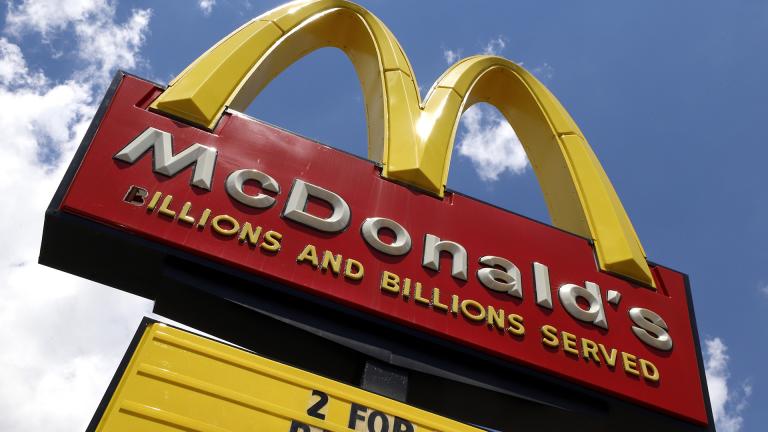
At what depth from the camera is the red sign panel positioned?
436 cm

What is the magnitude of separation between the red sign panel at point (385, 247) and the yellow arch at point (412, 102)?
0.27 metres

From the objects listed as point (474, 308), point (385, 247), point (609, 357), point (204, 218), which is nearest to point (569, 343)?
point (609, 357)

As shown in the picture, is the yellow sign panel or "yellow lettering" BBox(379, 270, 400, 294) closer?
the yellow sign panel

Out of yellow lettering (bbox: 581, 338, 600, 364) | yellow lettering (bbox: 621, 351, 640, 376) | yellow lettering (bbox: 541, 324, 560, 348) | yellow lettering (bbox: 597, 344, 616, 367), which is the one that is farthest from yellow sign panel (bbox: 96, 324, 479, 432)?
yellow lettering (bbox: 621, 351, 640, 376)

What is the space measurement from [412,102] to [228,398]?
4.02m

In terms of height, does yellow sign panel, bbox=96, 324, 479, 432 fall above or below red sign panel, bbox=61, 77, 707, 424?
below

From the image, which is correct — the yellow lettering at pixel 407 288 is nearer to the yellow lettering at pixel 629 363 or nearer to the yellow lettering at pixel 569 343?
the yellow lettering at pixel 569 343

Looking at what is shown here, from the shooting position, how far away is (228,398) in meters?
3.30

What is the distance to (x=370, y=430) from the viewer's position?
3492 mm

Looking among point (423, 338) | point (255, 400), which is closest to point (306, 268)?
point (423, 338)

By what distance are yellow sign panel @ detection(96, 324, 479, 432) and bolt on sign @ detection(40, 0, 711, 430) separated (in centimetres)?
83

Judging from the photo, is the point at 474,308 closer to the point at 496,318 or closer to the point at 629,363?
the point at 496,318

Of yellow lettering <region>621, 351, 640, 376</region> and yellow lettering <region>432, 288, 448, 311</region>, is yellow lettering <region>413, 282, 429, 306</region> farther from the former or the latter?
yellow lettering <region>621, 351, 640, 376</region>

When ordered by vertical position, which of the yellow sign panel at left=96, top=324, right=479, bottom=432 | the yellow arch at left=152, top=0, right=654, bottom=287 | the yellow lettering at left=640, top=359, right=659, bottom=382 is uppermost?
the yellow arch at left=152, top=0, right=654, bottom=287
